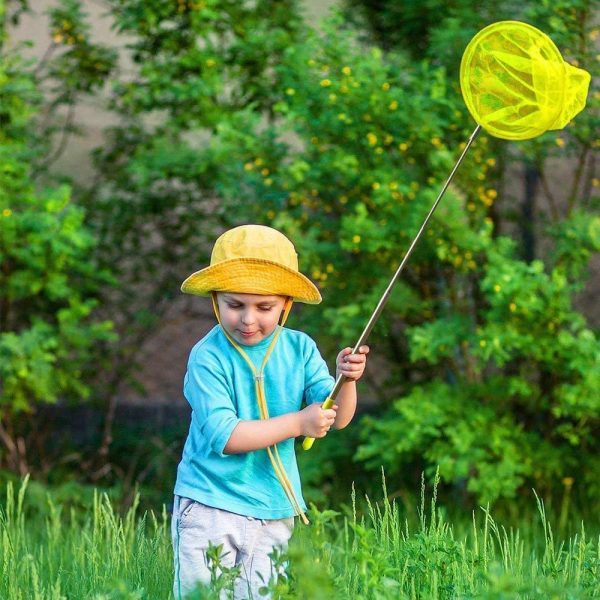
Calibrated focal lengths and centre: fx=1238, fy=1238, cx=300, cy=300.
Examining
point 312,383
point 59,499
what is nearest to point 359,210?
point 59,499

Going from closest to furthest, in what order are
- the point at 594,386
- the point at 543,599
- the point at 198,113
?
the point at 543,599
the point at 594,386
the point at 198,113

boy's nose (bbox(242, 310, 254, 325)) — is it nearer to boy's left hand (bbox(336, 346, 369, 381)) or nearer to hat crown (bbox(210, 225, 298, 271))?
hat crown (bbox(210, 225, 298, 271))

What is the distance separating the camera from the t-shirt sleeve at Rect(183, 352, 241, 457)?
299 cm

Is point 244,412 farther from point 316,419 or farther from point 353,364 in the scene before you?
point 353,364

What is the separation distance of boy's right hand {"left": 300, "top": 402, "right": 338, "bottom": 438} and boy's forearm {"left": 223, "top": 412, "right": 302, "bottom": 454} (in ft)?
0.09

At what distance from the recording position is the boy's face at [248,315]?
3047 mm

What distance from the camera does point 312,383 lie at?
319cm

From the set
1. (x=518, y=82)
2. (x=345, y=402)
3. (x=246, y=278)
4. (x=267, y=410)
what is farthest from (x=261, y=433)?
(x=518, y=82)

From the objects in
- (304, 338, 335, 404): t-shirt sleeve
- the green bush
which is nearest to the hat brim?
(304, 338, 335, 404): t-shirt sleeve

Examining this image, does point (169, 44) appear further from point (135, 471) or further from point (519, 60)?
point (519, 60)

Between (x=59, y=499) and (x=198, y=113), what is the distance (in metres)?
2.16

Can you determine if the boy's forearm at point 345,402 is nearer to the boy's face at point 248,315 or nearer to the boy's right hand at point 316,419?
the boy's right hand at point 316,419

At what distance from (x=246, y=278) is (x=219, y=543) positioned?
66 cm

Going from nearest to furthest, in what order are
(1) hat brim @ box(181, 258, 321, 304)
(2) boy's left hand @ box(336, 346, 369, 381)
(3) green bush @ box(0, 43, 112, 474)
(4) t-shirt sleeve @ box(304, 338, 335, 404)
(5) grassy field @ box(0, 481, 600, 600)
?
(5) grassy field @ box(0, 481, 600, 600), (2) boy's left hand @ box(336, 346, 369, 381), (1) hat brim @ box(181, 258, 321, 304), (4) t-shirt sleeve @ box(304, 338, 335, 404), (3) green bush @ box(0, 43, 112, 474)
